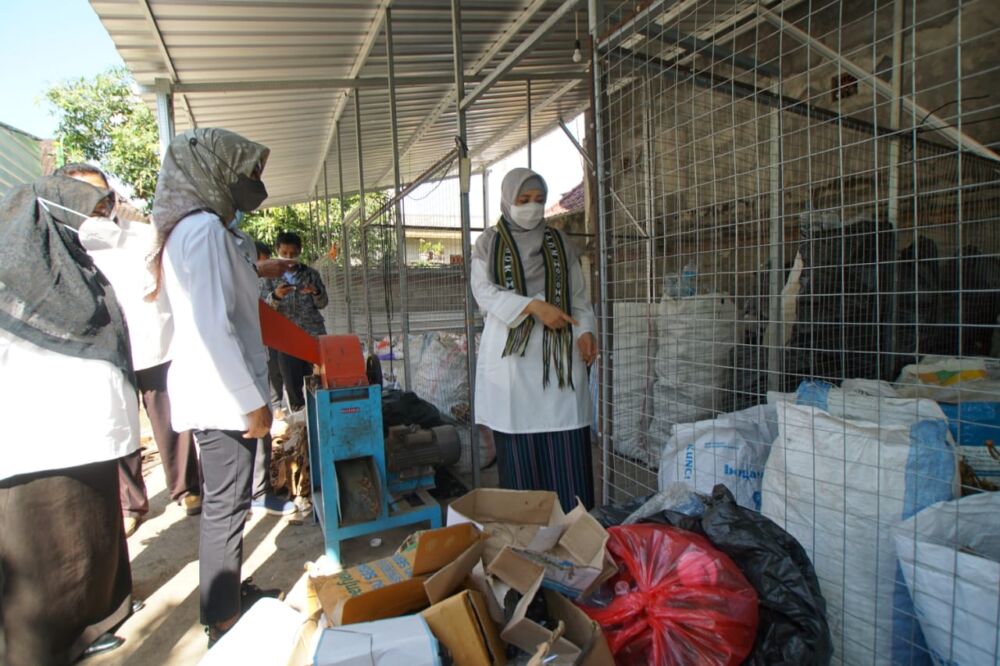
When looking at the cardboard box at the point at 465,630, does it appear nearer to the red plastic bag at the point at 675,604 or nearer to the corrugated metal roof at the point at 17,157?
the red plastic bag at the point at 675,604

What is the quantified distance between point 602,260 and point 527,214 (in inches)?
16.0

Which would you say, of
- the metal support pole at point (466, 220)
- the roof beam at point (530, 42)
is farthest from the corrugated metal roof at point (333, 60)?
the roof beam at point (530, 42)

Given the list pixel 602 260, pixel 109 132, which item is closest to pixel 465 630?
pixel 602 260

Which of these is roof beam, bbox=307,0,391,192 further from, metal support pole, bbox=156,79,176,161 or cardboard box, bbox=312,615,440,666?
cardboard box, bbox=312,615,440,666

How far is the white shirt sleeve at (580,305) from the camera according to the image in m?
2.46

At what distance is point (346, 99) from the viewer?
20.7ft

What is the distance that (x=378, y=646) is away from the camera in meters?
1.15

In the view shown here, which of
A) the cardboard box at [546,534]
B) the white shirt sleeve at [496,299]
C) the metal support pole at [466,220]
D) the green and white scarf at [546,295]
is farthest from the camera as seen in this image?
the metal support pole at [466,220]

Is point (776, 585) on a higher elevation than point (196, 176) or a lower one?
lower

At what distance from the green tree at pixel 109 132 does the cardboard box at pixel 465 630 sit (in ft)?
51.0

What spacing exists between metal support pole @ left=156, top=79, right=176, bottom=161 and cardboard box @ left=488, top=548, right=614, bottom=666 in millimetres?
3812

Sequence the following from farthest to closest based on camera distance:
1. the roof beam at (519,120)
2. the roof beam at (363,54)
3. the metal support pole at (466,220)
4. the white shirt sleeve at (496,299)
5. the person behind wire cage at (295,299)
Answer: the roof beam at (519,120) → the person behind wire cage at (295,299) → the roof beam at (363,54) → the metal support pole at (466,220) → the white shirt sleeve at (496,299)

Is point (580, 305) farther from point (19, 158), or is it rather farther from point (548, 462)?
point (19, 158)

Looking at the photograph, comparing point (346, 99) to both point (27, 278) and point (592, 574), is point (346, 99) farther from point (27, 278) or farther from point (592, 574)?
point (592, 574)
